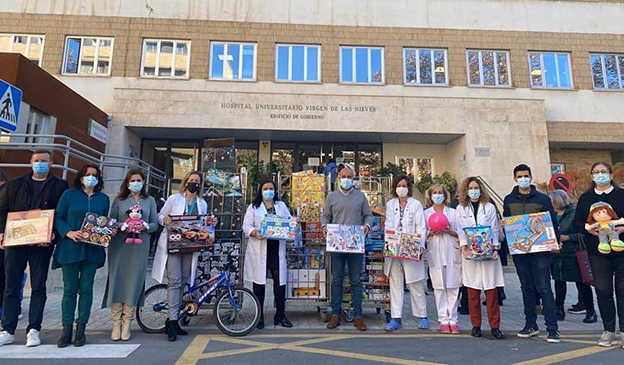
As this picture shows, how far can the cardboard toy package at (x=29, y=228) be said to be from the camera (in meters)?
4.39

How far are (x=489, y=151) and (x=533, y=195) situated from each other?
960cm

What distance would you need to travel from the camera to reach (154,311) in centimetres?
514

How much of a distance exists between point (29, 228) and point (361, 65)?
12.9 meters

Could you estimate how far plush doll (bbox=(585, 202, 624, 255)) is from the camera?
14.6 ft

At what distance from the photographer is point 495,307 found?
4.91 metres

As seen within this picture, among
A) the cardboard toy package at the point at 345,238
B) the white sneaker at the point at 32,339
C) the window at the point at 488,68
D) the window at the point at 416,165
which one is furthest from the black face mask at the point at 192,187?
the window at the point at 488,68

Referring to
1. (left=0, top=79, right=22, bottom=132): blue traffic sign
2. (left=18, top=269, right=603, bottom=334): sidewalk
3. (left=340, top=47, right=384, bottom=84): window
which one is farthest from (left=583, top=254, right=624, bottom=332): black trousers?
(left=340, top=47, right=384, bottom=84): window

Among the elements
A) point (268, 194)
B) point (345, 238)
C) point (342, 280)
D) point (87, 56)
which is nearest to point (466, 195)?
point (345, 238)

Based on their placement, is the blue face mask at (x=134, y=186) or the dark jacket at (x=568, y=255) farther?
the dark jacket at (x=568, y=255)

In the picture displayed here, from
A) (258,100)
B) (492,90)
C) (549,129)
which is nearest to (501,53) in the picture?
(492,90)

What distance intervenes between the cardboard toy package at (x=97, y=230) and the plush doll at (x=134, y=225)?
0.47ft

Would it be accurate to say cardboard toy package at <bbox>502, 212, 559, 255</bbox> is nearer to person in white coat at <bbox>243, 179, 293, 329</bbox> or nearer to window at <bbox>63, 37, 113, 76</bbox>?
person in white coat at <bbox>243, 179, 293, 329</bbox>

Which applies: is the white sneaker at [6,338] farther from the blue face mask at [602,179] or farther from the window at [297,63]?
the window at [297,63]

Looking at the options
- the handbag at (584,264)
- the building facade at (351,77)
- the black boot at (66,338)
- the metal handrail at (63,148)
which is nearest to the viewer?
the black boot at (66,338)
